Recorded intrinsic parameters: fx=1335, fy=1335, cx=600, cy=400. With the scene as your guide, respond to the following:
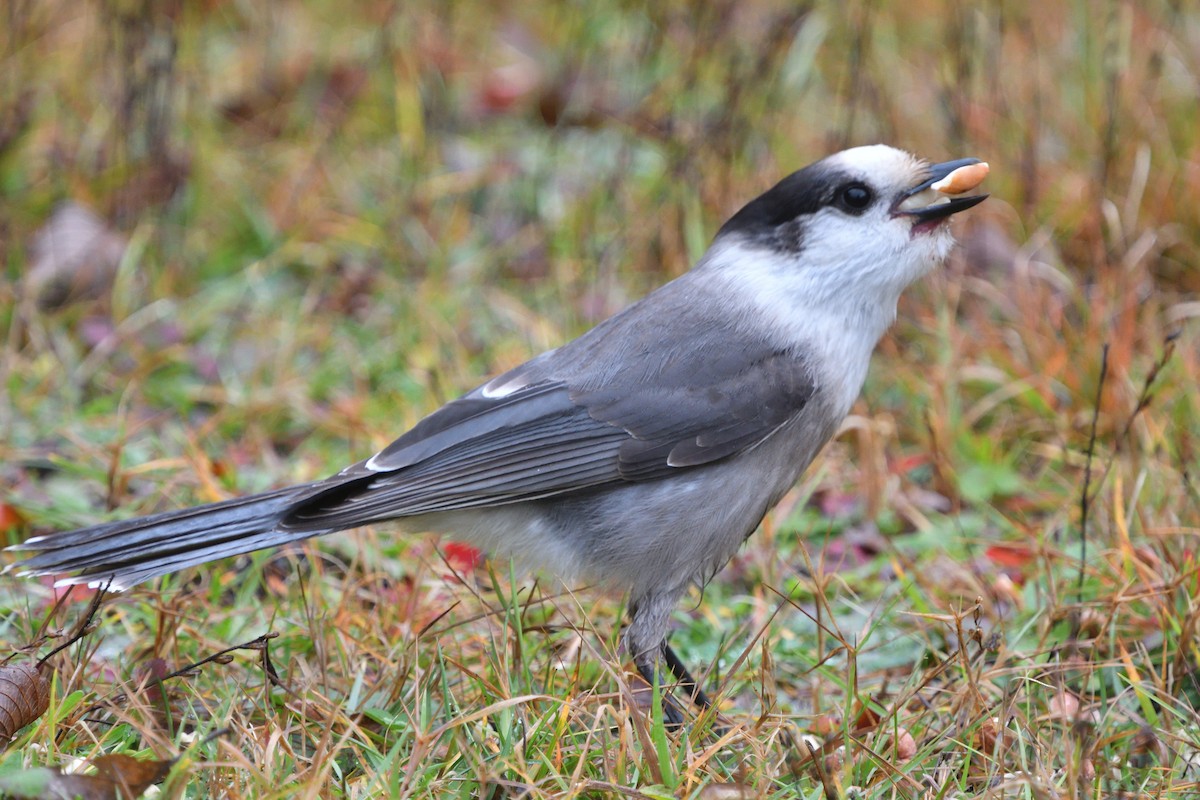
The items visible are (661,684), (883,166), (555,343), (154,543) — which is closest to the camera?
(154,543)

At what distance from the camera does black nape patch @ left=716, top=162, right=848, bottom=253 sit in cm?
360

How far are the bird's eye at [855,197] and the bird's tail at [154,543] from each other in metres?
1.64

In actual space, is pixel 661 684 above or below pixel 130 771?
below

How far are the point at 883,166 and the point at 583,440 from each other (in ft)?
3.55

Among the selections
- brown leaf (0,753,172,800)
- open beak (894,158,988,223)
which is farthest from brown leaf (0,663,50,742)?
open beak (894,158,988,223)

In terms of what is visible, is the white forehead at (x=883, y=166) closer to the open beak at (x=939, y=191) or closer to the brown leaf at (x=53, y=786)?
the open beak at (x=939, y=191)

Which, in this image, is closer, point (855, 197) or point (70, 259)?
point (855, 197)

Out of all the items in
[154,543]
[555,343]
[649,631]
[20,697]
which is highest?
[154,543]

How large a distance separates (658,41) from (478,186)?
1.09 meters

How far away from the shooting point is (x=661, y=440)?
11.5 ft

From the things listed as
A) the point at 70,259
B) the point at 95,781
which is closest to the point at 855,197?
the point at 95,781

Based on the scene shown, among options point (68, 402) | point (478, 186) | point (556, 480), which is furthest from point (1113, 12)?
point (68, 402)

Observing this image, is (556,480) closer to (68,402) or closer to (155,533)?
(155,533)

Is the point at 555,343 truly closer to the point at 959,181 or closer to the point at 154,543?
the point at 959,181
